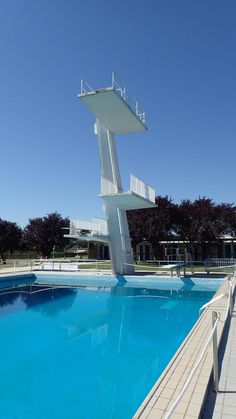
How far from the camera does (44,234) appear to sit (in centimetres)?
3522

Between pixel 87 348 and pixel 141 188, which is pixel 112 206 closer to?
pixel 141 188

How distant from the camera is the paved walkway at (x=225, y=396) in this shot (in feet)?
10.9

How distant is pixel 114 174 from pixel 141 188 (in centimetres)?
162

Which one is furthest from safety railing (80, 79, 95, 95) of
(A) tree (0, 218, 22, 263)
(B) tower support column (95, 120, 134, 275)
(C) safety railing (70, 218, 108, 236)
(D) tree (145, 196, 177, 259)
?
(A) tree (0, 218, 22, 263)

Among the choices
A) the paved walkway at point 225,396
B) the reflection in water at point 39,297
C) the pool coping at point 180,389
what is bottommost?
the reflection in water at point 39,297

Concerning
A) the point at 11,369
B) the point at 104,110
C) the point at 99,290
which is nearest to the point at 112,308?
the point at 99,290

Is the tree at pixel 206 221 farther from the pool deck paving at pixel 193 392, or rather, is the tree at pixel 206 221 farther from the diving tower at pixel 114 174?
the pool deck paving at pixel 193 392

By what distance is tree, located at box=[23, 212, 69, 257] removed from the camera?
3500 cm

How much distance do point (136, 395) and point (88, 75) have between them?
13777 millimetres

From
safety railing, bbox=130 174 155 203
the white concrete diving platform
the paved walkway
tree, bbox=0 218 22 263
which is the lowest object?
the paved walkway

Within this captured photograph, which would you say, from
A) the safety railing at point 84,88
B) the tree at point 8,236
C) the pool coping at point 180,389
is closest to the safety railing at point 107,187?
the safety railing at point 84,88

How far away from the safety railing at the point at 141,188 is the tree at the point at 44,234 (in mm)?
18291

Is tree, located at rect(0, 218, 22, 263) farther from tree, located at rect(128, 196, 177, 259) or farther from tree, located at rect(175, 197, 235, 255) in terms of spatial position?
tree, located at rect(175, 197, 235, 255)

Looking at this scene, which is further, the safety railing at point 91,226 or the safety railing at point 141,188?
the safety railing at point 91,226
